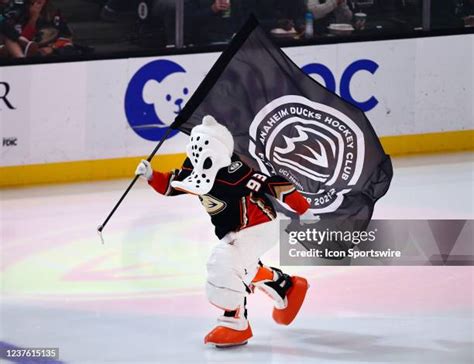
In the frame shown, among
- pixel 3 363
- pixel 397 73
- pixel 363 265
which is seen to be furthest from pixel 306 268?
pixel 397 73

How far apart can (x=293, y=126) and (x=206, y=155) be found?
0.78 m

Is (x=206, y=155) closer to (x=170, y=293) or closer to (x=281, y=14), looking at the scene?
(x=170, y=293)

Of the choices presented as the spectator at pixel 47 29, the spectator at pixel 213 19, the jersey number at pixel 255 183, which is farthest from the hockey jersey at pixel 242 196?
the spectator at pixel 213 19

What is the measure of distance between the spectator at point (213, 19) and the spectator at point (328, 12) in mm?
610

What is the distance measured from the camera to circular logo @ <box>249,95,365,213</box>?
7.44 m

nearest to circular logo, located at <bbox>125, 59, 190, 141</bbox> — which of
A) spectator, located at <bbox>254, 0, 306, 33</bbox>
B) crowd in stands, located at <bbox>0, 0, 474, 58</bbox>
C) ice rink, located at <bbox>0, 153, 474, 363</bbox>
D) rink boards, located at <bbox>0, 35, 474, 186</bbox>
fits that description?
rink boards, located at <bbox>0, 35, 474, 186</bbox>

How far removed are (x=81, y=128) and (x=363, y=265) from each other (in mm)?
2877

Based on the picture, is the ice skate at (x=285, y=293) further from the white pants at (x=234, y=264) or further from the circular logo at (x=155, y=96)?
the circular logo at (x=155, y=96)

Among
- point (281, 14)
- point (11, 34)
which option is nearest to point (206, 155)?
point (11, 34)

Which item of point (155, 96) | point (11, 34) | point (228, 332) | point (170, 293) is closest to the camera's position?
point (228, 332)

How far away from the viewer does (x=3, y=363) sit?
693 centimetres

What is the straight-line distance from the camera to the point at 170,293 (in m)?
8.19

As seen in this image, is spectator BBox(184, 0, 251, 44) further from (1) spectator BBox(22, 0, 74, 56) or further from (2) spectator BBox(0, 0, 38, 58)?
(2) spectator BBox(0, 0, 38, 58)

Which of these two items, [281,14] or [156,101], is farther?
[281,14]
